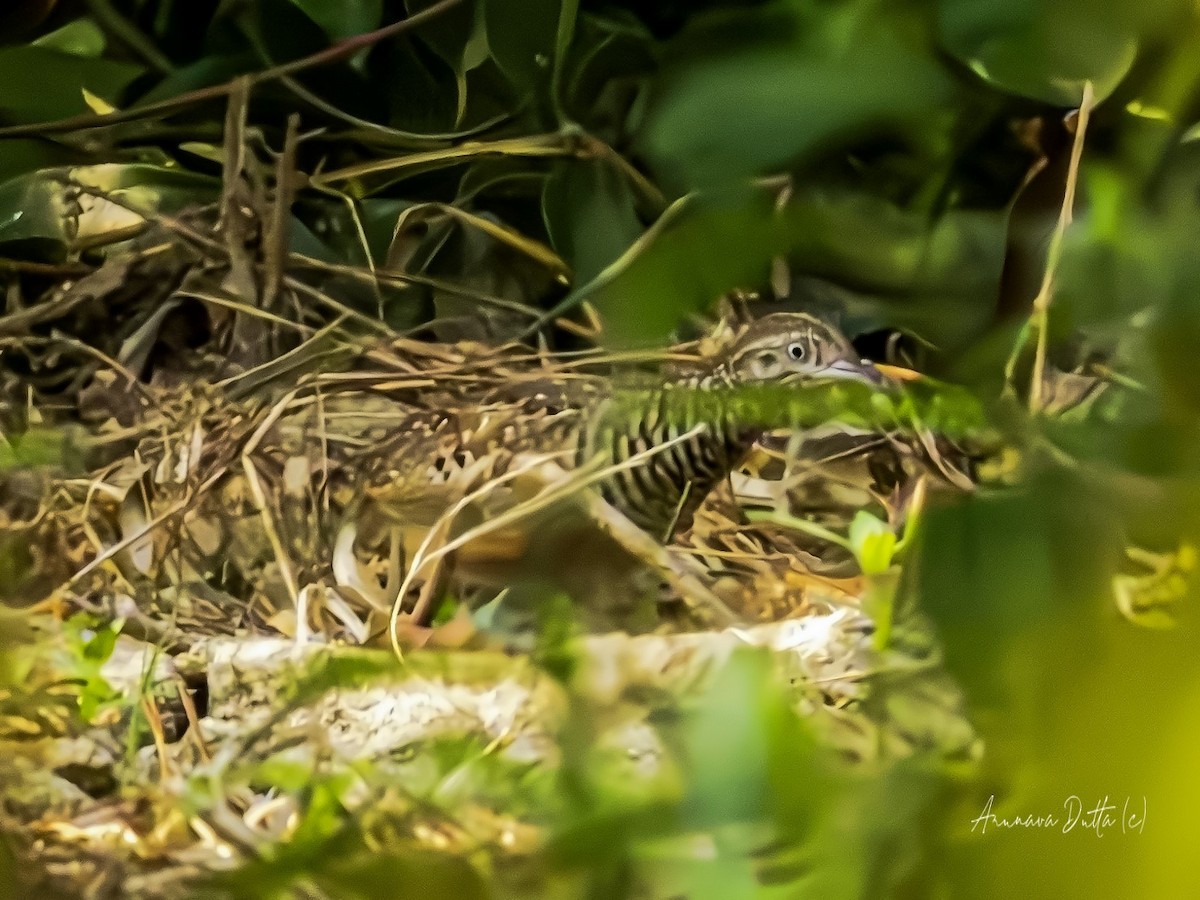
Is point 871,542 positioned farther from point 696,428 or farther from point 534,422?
point 534,422

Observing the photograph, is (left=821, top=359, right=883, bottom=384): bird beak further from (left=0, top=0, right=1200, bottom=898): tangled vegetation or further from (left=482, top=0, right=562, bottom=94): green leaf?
(left=482, top=0, right=562, bottom=94): green leaf

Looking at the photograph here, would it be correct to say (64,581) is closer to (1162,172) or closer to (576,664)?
(576,664)

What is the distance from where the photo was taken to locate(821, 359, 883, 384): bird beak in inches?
22.9

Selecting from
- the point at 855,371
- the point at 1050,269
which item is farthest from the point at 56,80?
the point at 1050,269

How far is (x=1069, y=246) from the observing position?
592 millimetres

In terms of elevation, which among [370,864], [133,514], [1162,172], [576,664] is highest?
[1162,172]

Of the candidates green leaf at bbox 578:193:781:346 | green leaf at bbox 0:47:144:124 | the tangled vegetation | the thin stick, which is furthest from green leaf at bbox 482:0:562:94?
the thin stick

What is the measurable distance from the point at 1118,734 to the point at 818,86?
498mm

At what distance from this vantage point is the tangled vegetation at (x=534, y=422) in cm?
58

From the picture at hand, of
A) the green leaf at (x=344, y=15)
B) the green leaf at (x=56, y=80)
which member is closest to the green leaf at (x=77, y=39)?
the green leaf at (x=56, y=80)

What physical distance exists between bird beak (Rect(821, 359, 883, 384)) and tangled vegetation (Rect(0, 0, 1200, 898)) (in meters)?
0.01

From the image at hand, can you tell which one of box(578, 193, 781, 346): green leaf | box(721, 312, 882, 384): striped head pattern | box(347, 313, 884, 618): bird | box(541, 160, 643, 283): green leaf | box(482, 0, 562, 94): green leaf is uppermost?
box(482, 0, 562, 94): green leaf

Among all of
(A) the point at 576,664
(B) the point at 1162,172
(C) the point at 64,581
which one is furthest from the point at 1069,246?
(C) the point at 64,581

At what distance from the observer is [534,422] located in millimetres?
584
